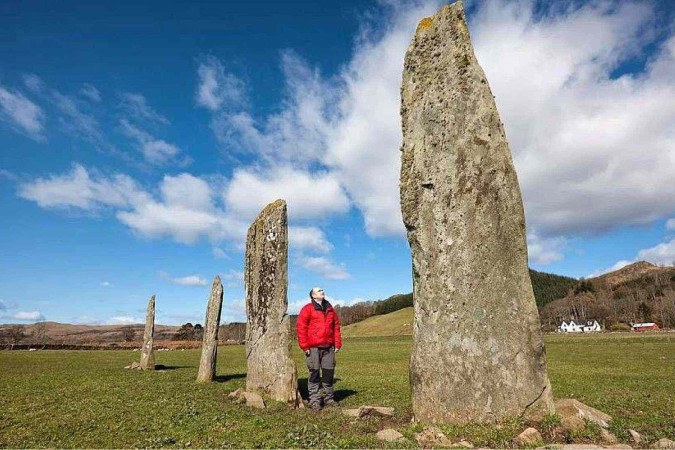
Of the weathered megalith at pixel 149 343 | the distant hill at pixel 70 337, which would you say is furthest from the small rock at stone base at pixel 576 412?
the distant hill at pixel 70 337

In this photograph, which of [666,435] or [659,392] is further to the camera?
[659,392]

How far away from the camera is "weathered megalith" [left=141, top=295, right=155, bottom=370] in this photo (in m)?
24.3

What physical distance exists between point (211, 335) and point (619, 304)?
169341 millimetres

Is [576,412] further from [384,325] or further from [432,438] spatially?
[384,325]

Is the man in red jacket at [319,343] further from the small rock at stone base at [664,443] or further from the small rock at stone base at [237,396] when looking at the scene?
the small rock at stone base at [664,443]

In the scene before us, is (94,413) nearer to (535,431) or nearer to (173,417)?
(173,417)

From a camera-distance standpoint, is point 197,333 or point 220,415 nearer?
point 220,415

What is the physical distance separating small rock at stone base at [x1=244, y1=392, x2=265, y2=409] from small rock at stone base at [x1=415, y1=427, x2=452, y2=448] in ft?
17.3

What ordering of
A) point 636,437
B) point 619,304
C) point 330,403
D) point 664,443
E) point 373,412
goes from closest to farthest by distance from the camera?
point 664,443 < point 636,437 < point 373,412 < point 330,403 < point 619,304

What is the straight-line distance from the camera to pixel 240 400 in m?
11.9

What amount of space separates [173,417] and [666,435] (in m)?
9.42

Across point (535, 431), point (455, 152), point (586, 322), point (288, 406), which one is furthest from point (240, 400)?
point (586, 322)

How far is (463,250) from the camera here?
7.98m

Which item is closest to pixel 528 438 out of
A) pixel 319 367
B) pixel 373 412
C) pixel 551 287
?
pixel 373 412
